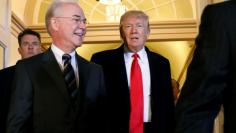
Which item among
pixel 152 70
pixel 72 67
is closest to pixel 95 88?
pixel 72 67

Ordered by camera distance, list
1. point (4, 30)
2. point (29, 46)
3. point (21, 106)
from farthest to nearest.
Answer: point (4, 30)
point (29, 46)
point (21, 106)

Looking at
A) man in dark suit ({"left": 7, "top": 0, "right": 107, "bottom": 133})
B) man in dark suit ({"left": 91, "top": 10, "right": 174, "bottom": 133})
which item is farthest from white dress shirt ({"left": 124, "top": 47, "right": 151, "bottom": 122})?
man in dark suit ({"left": 7, "top": 0, "right": 107, "bottom": 133})

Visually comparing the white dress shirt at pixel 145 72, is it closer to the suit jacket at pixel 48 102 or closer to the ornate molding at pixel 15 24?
the suit jacket at pixel 48 102

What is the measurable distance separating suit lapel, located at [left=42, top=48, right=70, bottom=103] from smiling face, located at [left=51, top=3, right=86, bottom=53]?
9 centimetres

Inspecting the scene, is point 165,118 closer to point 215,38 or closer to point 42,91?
point 42,91

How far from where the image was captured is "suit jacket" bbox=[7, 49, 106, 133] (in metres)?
2.70

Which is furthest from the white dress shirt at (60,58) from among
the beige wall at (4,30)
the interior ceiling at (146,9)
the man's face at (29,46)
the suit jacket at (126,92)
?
the interior ceiling at (146,9)

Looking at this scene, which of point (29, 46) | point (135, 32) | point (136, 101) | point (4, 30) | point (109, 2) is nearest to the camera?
point (136, 101)

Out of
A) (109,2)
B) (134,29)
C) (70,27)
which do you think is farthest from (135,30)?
(109,2)

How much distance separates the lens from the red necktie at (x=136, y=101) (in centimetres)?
325

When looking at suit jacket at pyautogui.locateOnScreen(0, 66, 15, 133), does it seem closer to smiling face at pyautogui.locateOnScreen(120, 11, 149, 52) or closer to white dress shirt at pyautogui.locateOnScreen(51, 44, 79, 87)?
white dress shirt at pyautogui.locateOnScreen(51, 44, 79, 87)

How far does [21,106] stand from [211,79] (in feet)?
4.64

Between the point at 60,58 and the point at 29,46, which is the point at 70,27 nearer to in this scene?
the point at 60,58

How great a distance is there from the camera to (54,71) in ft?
9.24
